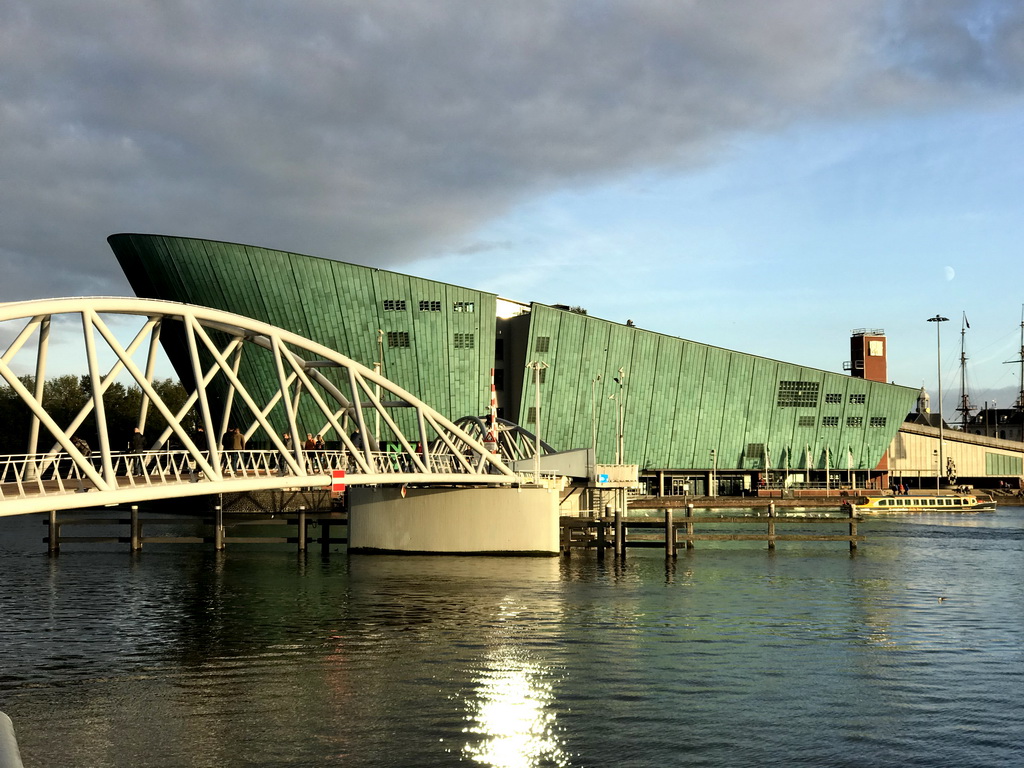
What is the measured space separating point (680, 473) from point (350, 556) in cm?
6483

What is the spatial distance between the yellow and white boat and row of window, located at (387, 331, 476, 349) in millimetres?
42705

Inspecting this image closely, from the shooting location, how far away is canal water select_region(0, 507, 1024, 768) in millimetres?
21156

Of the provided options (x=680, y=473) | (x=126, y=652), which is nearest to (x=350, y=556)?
(x=126, y=652)

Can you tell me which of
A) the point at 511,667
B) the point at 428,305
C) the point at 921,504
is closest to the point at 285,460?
the point at 511,667

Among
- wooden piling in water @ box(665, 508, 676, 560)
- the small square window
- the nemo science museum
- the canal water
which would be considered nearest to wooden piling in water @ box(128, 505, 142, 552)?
the canal water

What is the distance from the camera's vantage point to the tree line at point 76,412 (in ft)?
433

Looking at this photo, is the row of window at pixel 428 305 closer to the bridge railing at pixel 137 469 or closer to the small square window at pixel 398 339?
the small square window at pixel 398 339

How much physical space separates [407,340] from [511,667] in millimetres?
74155

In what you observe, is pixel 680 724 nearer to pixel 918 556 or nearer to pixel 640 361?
pixel 918 556

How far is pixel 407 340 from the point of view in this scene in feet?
333

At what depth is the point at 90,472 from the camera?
91.5 ft

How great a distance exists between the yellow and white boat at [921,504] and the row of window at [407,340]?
4270cm

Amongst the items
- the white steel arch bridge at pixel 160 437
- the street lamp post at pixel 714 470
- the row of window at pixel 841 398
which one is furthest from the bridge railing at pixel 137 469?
the row of window at pixel 841 398

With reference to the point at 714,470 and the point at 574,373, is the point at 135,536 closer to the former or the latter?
the point at 574,373
